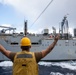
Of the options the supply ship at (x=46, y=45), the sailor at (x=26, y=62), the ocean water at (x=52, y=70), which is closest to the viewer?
the sailor at (x=26, y=62)

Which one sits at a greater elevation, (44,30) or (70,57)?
(44,30)

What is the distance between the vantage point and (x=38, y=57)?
4.07m

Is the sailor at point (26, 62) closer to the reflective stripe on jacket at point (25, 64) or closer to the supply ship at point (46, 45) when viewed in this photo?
the reflective stripe on jacket at point (25, 64)

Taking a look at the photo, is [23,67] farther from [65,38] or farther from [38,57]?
[65,38]

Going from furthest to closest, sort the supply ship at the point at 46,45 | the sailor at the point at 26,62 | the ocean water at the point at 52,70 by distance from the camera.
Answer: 1. the supply ship at the point at 46,45
2. the ocean water at the point at 52,70
3. the sailor at the point at 26,62

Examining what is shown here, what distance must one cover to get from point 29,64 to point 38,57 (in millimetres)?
192

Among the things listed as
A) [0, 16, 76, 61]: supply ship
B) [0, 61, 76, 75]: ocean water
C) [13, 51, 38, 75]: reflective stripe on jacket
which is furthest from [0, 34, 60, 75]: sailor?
[0, 16, 76, 61]: supply ship

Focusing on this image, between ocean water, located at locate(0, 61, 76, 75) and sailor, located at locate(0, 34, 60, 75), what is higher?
sailor, located at locate(0, 34, 60, 75)

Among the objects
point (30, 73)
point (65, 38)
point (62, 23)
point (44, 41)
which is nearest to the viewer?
A: point (30, 73)

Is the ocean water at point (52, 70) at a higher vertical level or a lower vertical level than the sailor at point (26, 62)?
lower

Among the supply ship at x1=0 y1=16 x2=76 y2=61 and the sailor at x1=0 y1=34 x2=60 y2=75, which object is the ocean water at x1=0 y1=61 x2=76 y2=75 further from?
the sailor at x1=0 y1=34 x2=60 y2=75

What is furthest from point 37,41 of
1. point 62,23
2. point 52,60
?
point 62,23

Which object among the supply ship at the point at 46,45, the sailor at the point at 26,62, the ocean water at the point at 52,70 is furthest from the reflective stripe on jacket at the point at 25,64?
the supply ship at the point at 46,45

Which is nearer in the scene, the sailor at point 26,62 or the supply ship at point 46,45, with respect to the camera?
the sailor at point 26,62
